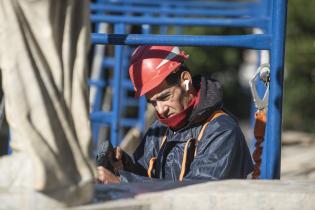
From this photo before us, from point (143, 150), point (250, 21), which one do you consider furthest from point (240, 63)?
point (143, 150)

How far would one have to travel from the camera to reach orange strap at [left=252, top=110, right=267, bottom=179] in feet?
14.0

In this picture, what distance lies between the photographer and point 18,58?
279 cm

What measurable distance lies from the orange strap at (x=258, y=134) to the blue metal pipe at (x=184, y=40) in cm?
54

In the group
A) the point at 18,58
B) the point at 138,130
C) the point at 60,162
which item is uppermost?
the point at 18,58

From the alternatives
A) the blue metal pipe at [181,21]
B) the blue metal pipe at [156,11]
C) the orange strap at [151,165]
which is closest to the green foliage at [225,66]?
the blue metal pipe at [156,11]

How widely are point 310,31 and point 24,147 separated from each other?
9.28m

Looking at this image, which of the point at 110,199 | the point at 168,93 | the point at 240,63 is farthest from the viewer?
the point at 240,63

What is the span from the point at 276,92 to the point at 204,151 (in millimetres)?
450

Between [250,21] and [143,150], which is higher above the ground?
[250,21]

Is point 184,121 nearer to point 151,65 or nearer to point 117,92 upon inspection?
point 151,65

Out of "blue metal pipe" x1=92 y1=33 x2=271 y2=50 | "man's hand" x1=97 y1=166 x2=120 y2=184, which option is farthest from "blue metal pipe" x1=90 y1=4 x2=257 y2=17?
"man's hand" x1=97 y1=166 x2=120 y2=184

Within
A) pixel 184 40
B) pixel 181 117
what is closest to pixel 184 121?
pixel 181 117

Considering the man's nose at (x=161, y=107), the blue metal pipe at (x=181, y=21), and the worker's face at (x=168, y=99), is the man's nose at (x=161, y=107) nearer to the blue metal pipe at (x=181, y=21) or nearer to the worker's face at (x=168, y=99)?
the worker's face at (x=168, y=99)

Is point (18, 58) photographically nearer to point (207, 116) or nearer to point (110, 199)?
point (110, 199)
